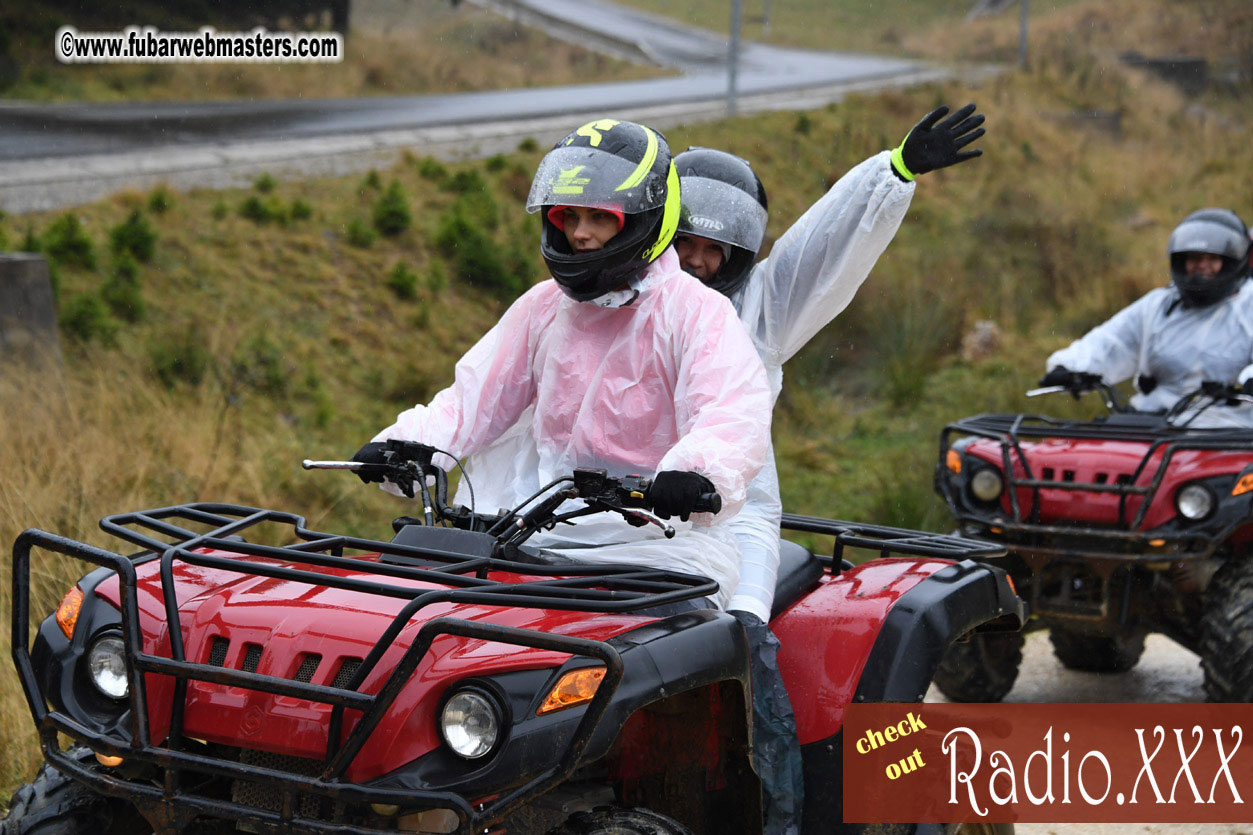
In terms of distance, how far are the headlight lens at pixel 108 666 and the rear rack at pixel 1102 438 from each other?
4.11 metres

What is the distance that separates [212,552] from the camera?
10.9 ft

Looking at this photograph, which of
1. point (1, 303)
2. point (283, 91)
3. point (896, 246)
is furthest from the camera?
point (283, 91)

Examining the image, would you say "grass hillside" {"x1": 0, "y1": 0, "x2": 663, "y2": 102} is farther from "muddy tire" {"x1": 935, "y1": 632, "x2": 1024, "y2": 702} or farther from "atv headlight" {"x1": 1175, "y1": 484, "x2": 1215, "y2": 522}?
"atv headlight" {"x1": 1175, "y1": 484, "x2": 1215, "y2": 522}

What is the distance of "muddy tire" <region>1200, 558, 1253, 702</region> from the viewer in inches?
216

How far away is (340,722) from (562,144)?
1613 mm

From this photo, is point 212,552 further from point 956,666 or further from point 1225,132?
point 1225,132

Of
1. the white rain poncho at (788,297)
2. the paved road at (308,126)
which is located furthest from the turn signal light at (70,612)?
the paved road at (308,126)

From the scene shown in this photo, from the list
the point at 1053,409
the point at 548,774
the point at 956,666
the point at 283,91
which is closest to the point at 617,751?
the point at 548,774

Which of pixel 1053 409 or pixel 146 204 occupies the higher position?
pixel 146 204

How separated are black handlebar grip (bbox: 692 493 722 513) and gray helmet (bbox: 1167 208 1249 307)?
15.8ft

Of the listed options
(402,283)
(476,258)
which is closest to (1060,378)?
(402,283)

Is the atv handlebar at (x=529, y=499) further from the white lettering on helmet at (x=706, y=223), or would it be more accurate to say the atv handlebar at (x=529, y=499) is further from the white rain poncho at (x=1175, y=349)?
the white rain poncho at (x=1175, y=349)

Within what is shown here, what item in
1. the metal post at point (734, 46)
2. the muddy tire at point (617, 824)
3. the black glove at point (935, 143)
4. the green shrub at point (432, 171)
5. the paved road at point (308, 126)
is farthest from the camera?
the metal post at point (734, 46)

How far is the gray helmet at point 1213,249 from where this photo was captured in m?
6.90
